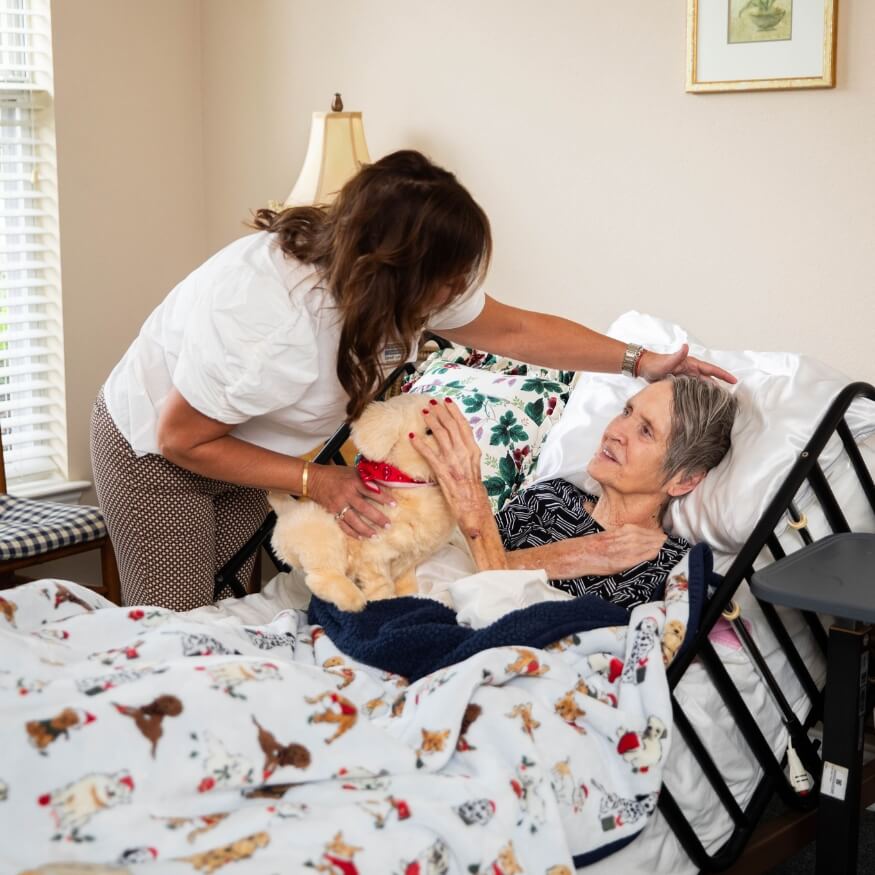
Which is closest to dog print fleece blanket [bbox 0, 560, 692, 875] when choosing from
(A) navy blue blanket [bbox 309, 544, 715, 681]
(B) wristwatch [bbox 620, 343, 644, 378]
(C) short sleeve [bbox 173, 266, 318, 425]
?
(A) navy blue blanket [bbox 309, 544, 715, 681]

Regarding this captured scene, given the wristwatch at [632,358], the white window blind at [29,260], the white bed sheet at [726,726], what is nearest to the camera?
the white bed sheet at [726,726]

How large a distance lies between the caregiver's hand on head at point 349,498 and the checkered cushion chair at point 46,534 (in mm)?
1250

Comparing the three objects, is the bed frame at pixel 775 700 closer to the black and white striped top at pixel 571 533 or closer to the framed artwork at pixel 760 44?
the black and white striped top at pixel 571 533

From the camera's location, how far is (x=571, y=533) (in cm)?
200

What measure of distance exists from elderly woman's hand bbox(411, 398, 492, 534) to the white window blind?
1861mm

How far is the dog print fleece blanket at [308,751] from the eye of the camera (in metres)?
1.16

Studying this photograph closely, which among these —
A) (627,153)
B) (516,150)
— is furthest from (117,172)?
(627,153)

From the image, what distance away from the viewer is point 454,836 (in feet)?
4.09

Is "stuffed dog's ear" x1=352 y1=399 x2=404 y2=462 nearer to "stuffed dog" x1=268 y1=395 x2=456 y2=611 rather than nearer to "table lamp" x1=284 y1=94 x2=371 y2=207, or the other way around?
"stuffed dog" x1=268 y1=395 x2=456 y2=611

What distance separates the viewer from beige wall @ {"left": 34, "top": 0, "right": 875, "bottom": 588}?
7.47ft

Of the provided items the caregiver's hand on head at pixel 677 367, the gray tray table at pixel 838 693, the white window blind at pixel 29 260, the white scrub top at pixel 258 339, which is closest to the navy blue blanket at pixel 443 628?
the gray tray table at pixel 838 693

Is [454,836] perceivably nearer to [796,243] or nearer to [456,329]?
[456,329]

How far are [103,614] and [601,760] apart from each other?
0.72 meters

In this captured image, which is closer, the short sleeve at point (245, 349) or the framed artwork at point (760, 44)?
the short sleeve at point (245, 349)
